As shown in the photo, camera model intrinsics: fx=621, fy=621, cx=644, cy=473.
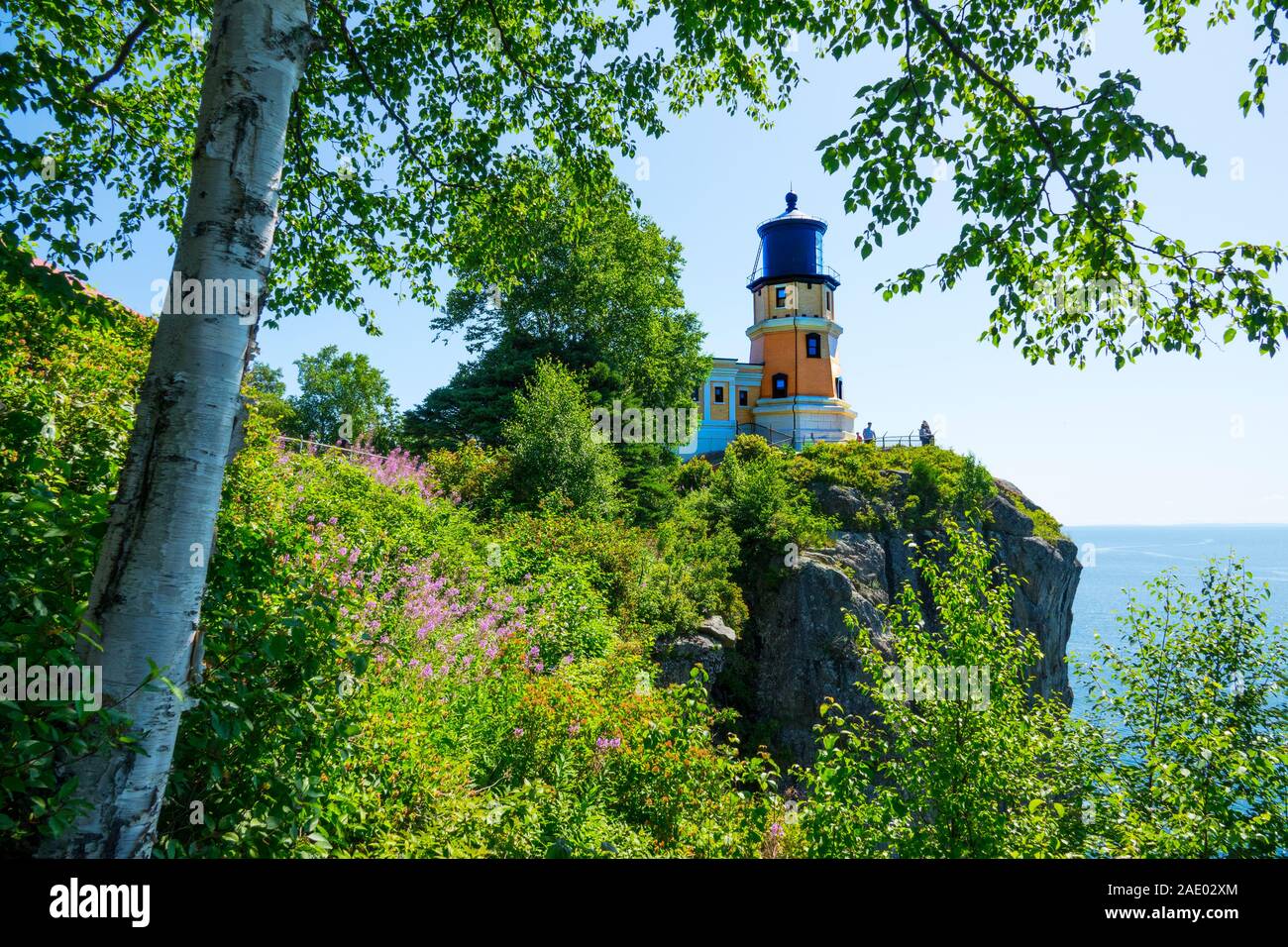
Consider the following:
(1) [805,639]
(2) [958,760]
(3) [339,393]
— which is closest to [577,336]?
(1) [805,639]

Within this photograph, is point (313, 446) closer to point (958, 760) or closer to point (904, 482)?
point (958, 760)

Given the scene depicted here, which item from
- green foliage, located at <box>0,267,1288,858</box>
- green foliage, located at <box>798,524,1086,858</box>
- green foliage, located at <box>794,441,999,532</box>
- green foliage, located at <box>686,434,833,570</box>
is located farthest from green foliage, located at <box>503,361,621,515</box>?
green foliage, located at <box>798,524,1086,858</box>

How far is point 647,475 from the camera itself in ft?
64.0

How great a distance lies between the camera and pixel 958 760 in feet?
16.8

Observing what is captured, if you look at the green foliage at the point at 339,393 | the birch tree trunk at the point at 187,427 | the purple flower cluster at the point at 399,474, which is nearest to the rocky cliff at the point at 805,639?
the purple flower cluster at the point at 399,474

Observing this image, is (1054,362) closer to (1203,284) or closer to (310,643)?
(1203,284)

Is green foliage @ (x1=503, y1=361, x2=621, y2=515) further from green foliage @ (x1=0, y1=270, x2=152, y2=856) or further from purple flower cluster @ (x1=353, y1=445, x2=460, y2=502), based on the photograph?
green foliage @ (x1=0, y1=270, x2=152, y2=856)

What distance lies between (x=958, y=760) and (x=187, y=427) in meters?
5.74

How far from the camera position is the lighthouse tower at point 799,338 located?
37625 millimetres

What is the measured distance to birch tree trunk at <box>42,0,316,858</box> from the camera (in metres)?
2.31

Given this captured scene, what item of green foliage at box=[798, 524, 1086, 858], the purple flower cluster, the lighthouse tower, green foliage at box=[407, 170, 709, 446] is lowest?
green foliage at box=[798, 524, 1086, 858]

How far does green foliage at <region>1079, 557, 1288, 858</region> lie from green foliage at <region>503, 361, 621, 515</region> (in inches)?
418

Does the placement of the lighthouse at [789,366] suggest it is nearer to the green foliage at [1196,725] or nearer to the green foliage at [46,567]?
the green foliage at [1196,725]

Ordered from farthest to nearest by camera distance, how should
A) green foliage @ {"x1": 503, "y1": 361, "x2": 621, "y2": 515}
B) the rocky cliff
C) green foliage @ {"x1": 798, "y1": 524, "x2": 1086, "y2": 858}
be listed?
the rocky cliff → green foliage @ {"x1": 503, "y1": 361, "x2": 621, "y2": 515} → green foliage @ {"x1": 798, "y1": 524, "x2": 1086, "y2": 858}
